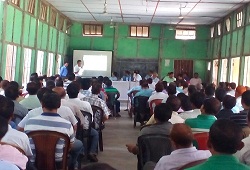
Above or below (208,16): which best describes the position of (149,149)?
below

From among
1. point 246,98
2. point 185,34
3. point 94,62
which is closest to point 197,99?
point 246,98

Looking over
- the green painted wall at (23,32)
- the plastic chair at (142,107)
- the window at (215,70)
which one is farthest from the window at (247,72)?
the green painted wall at (23,32)

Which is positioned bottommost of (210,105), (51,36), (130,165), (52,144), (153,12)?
(130,165)

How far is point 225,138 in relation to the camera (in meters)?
2.23

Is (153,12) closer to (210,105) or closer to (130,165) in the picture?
(130,165)

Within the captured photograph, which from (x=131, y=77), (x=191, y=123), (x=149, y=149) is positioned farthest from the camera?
(x=131, y=77)

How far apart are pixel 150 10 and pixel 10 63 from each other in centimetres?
531

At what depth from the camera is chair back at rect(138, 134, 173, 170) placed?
359cm

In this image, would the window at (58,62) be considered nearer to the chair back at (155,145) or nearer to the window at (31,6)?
the window at (31,6)

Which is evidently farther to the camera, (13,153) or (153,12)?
(153,12)

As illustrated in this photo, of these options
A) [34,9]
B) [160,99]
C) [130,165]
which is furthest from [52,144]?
[34,9]

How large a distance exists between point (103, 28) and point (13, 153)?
1509 centimetres

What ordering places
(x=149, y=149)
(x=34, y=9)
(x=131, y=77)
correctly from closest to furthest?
(x=149, y=149) < (x=34, y=9) < (x=131, y=77)

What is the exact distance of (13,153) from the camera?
107 inches
